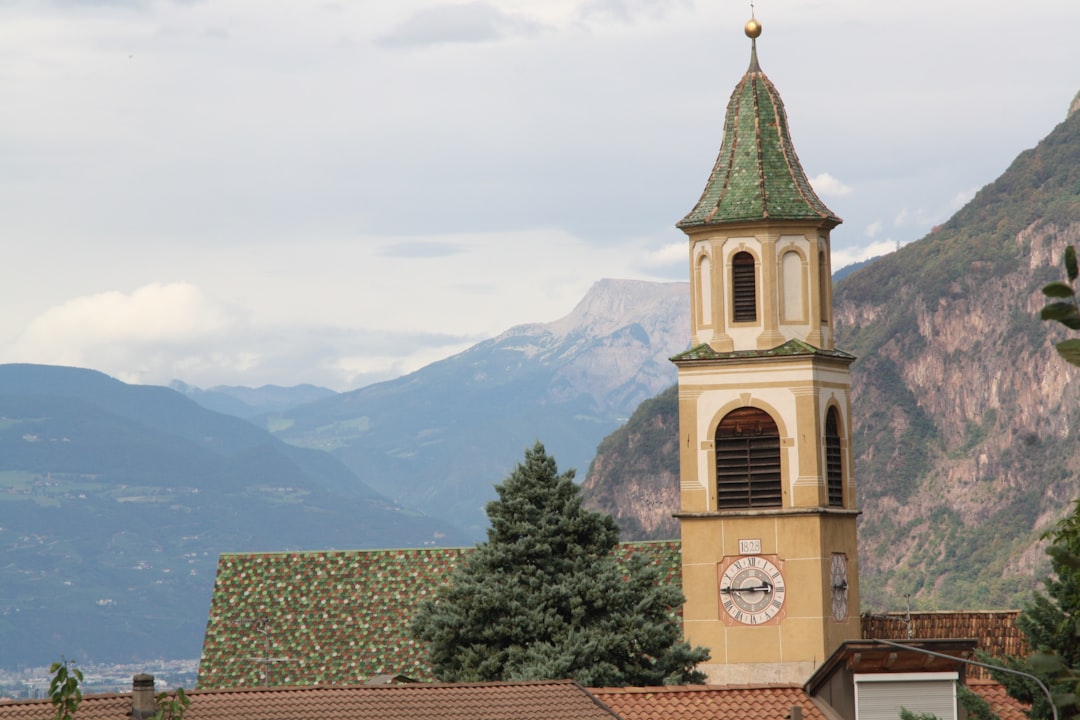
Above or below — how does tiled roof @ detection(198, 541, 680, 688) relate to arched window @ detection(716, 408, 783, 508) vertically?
below

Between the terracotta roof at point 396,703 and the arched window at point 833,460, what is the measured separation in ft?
56.5

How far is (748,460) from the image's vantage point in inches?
1940

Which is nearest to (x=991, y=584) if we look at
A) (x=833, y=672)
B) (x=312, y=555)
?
(x=312, y=555)

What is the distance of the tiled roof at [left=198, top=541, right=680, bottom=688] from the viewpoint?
4962 centimetres

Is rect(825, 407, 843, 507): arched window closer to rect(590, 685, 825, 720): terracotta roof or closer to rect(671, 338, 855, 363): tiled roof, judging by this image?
rect(671, 338, 855, 363): tiled roof

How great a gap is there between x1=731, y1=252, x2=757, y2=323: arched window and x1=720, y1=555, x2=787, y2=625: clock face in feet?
16.8

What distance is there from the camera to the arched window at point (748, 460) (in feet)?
161

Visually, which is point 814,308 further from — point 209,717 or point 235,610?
point 209,717

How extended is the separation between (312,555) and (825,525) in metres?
11.8

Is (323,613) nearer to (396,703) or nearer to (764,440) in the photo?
(764,440)

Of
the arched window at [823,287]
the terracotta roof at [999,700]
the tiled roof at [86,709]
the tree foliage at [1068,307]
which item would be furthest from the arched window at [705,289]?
the tree foliage at [1068,307]

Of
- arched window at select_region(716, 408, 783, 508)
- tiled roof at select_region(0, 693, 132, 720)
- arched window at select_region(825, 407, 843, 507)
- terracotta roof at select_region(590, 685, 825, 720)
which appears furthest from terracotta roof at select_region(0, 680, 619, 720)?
arched window at select_region(825, 407, 843, 507)

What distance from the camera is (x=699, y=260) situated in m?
50.7

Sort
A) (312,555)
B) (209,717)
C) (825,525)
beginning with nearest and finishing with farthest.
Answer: (209,717) → (825,525) → (312,555)
